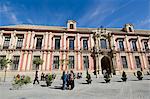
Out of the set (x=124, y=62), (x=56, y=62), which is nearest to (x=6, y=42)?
(x=56, y=62)

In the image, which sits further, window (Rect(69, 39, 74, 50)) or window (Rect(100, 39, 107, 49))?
window (Rect(100, 39, 107, 49))

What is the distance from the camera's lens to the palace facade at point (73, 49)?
87.0ft

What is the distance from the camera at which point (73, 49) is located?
2848 cm

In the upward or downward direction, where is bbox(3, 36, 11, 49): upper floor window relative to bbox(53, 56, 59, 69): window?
upward

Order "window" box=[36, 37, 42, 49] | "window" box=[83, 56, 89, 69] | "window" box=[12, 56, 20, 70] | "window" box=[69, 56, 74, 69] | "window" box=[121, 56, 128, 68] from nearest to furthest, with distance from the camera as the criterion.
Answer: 1. "window" box=[12, 56, 20, 70]
2. "window" box=[69, 56, 74, 69]
3. "window" box=[83, 56, 89, 69]
4. "window" box=[36, 37, 42, 49]
5. "window" box=[121, 56, 128, 68]

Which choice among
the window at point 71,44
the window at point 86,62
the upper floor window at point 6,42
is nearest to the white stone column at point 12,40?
the upper floor window at point 6,42

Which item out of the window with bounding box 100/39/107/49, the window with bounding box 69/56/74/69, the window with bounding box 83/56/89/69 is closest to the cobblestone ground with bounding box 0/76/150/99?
the window with bounding box 69/56/74/69

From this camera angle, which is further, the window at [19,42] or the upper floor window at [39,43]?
the upper floor window at [39,43]

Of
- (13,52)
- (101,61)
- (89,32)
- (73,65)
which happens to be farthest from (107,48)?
(13,52)

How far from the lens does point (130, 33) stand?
31.4 metres

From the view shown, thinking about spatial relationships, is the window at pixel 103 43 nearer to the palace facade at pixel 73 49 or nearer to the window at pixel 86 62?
the palace facade at pixel 73 49

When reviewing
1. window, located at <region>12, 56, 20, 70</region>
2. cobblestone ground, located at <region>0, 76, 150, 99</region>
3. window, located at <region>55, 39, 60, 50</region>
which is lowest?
cobblestone ground, located at <region>0, 76, 150, 99</region>

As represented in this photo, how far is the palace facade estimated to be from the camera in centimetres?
2652

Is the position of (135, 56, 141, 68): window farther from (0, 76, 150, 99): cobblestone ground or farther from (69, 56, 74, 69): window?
(0, 76, 150, 99): cobblestone ground
